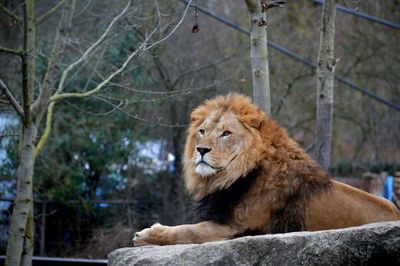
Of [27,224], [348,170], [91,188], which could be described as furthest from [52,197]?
[348,170]

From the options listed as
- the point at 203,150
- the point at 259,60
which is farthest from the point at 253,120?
the point at 259,60

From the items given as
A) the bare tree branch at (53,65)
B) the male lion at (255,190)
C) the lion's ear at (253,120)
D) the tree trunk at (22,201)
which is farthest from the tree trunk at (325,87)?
the tree trunk at (22,201)

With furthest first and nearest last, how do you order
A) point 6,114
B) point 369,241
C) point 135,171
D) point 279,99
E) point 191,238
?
point 279,99, point 135,171, point 6,114, point 191,238, point 369,241

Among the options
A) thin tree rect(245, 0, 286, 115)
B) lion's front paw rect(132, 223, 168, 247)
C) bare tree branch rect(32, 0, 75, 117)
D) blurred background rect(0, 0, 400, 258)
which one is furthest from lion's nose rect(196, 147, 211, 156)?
blurred background rect(0, 0, 400, 258)

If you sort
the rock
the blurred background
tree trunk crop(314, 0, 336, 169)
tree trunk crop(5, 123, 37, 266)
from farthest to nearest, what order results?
the blurred background, tree trunk crop(5, 123, 37, 266), tree trunk crop(314, 0, 336, 169), the rock

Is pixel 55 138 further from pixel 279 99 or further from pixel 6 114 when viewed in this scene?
pixel 279 99

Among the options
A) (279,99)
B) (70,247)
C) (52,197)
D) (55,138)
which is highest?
(279,99)

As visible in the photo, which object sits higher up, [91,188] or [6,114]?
[6,114]

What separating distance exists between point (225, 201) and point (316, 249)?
1278mm

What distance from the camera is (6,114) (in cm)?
1072

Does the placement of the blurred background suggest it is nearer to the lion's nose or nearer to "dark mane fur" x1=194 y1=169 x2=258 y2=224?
the lion's nose

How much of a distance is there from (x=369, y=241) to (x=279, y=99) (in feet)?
35.3

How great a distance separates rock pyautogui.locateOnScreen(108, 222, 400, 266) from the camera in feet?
13.5

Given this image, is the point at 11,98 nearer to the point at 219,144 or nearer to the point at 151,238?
the point at 219,144
